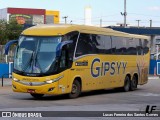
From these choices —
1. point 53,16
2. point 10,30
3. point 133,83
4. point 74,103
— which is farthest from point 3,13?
point 74,103

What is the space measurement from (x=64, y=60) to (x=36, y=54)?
4.15 feet

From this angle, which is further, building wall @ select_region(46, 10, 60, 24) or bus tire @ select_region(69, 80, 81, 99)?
building wall @ select_region(46, 10, 60, 24)

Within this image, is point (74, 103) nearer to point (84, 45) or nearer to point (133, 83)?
point (84, 45)

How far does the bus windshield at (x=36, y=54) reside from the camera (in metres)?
19.5

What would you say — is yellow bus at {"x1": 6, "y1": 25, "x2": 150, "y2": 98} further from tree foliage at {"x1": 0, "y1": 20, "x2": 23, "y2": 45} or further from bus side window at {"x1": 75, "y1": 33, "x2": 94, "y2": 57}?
tree foliage at {"x1": 0, "y1": 20, "x2": 23, "y2": 45}

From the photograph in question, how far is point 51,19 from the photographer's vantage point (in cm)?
10481

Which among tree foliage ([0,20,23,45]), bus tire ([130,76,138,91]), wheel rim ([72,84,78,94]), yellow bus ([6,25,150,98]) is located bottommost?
bus tire ([130,76,138,91])

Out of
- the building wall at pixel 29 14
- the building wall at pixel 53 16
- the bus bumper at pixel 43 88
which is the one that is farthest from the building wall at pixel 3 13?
the bus bumper at pixel 43 88

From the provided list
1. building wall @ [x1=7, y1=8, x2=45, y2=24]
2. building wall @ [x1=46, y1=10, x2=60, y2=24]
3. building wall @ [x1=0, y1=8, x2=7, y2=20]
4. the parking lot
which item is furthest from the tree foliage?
building wall @ [x1=46, y1=10, x2=60, y2=24]

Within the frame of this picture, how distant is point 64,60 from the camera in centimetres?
2002

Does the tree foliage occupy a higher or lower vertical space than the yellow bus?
higher

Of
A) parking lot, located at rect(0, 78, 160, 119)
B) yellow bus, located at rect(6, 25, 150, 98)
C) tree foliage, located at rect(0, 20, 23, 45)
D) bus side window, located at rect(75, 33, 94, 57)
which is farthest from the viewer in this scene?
tree foliage, located at rect(0, 20, 23, 45)

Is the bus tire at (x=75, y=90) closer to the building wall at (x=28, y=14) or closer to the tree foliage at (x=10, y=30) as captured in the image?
the tree foliage at (x=10, y=30)

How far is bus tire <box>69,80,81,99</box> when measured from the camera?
2086cm
